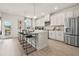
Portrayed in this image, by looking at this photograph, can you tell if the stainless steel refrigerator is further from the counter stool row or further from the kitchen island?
the counter stool row

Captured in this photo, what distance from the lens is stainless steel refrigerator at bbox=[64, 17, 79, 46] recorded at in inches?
235

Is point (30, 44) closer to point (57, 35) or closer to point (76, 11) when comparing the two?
point (57, 35)

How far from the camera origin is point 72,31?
625 centimetres

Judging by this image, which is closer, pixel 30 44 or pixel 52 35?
pixel 30 44

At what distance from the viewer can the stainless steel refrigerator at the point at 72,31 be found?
597 centimetres

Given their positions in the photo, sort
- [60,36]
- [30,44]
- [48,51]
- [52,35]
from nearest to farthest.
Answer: [48,51]
[30,44]
[60,36]
[52,35]

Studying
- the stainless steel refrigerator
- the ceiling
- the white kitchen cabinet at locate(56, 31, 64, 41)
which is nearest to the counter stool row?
the ceiling

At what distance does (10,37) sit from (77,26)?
231 inches

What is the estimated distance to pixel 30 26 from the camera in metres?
7.17

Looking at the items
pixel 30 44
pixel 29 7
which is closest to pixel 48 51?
pixel 30 44

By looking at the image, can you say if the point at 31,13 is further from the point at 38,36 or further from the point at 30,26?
the point at 38,36

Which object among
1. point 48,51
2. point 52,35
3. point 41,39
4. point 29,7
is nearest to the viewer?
point 48,51

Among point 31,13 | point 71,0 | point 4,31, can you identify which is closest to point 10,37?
point 4,31

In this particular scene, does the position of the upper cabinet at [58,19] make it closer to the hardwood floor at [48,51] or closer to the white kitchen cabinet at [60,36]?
the white kitchen cabinet at [60,36]
